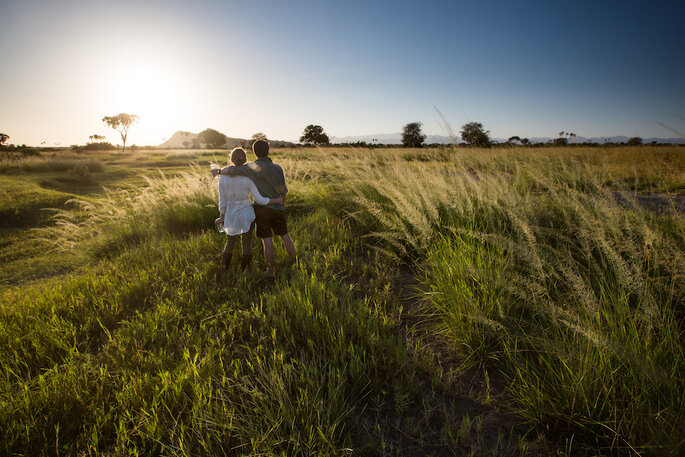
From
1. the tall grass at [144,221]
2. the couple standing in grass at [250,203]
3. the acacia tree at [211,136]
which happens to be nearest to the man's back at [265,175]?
the couple standing in grass at [250,203]

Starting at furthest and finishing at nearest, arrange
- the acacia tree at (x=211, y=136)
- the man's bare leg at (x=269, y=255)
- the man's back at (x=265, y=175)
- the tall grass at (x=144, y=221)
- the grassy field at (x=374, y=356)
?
the acacia tree at (x=211, y=136), the tall grass at (x=144, y=221), the man's back at (x=265, y=175), the man's bare leg at (x=269, y=255), the grassy field at (x=374, y=356)

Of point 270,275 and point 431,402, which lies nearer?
point 431,402

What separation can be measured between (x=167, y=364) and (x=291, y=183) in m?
6.29

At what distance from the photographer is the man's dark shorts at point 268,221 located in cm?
385

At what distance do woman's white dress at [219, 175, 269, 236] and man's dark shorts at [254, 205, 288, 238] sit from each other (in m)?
0.14

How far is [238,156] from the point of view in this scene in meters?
3.75

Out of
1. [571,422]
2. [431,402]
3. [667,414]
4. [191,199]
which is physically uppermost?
[191,199]

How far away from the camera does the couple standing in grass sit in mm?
3736

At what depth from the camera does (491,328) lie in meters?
2.11

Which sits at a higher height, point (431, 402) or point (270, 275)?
point (270, 275)

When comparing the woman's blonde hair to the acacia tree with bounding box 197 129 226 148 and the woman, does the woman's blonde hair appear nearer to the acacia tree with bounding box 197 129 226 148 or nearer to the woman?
the woman

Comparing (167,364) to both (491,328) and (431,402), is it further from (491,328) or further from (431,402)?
(491,328)

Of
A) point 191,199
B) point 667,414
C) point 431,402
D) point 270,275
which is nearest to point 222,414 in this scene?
point 431,402

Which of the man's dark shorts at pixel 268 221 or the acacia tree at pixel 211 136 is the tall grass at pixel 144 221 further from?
the acacia tree at pixel 211 136
